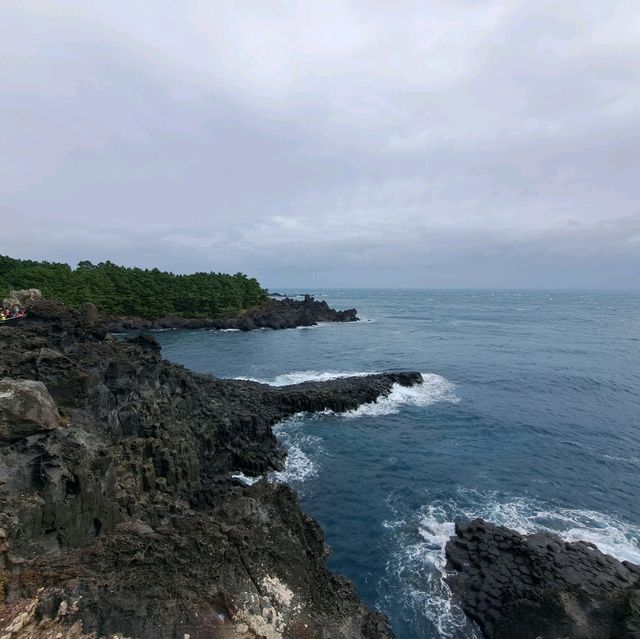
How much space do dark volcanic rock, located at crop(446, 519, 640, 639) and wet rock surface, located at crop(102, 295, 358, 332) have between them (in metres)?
75.4

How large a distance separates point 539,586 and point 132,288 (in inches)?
3699

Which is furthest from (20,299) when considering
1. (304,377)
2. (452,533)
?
(452,533)

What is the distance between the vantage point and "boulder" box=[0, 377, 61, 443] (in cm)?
1427

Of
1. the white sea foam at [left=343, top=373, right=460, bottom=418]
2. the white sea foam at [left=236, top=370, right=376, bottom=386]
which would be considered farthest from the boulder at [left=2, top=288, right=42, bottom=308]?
the white sea foam at [left=343, top=373, right=460, bottom=418]

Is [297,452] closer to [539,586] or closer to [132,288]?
[539,586]

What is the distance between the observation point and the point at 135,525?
1055 cm

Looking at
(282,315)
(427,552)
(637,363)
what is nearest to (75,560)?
(427,552)

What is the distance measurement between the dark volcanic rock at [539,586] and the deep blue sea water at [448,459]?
3.41 ft

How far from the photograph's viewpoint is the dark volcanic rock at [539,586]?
13078 mm

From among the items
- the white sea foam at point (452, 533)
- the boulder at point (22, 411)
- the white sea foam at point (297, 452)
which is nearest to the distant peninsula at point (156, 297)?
the white sea foam at point (297, 452)

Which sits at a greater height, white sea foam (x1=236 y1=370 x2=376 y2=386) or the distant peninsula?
the distant peninsula

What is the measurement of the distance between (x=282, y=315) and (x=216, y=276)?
82.8 ft

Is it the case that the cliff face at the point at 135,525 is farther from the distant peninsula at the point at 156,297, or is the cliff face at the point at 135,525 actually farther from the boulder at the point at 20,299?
the distant peninsula at the point at 156,297

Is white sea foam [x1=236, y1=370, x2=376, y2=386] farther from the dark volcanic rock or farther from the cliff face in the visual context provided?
the dark volcanic rock
